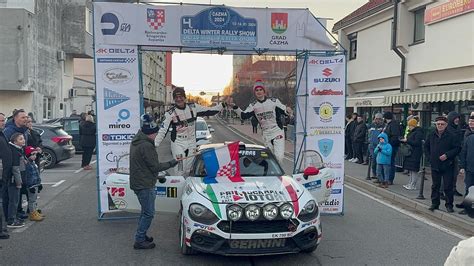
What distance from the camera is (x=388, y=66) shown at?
19594 millimetres

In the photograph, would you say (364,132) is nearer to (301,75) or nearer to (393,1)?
(393,1)

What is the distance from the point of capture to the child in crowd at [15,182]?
7.38 metres

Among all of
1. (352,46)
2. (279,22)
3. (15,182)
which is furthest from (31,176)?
(352,46)

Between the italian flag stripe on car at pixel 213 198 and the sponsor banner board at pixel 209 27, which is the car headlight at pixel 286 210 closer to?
the italian flag stripe on car at pixel 213 198

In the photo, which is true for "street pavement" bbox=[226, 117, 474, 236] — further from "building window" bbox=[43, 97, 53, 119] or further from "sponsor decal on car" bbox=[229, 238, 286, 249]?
"building window" bbox=[43, 97, 53, 119]

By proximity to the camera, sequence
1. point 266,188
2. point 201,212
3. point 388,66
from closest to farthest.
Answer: point 201,212
point 266,188
point 388,66

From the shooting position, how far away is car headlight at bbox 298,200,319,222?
566cm

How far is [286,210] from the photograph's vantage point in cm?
558

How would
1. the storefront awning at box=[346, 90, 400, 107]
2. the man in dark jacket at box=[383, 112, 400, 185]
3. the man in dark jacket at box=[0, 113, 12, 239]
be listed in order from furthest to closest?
1. the storefront awning at box=[346, 90, 400, 107]
2. the man in dark jacket at box=[383, 112, 400, 185]
3. the man in dark jacket at box=[0, 113, 12, 239]

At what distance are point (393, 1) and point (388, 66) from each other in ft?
9.02

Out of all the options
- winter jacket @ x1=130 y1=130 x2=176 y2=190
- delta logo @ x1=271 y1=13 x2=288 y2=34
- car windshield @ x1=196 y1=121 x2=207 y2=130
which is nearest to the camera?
winter jacket @ x1=130 y1=130 x2=176 y2=190

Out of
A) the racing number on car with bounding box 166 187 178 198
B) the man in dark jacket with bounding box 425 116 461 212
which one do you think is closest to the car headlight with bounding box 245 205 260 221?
the racing number on car with bounding box 166 187 178 198

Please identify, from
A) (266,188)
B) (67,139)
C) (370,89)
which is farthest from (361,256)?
(370,89)

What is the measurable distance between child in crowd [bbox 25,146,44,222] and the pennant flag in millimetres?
3203
